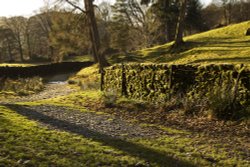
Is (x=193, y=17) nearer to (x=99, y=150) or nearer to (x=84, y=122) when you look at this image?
(x=84, y=122)

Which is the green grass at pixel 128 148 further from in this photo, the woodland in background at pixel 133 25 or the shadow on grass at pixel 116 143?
the woodland in background at pixel 133 25

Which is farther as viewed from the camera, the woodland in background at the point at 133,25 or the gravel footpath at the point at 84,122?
the woodland in background at the point at 133,25

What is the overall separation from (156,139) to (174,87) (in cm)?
465

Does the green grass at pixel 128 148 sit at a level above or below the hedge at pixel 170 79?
below

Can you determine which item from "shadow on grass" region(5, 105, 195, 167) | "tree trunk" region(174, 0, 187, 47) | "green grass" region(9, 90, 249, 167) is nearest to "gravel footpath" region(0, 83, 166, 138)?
"shadow on grass" region(5, 105, 195, 167)

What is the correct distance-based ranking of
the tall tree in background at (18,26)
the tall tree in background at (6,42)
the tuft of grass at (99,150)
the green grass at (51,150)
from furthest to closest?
the tall tree in background at (18,26)
the tall tree in background at (6,42)
the tuft of grass at (99,150)
the green grass at (51,150)

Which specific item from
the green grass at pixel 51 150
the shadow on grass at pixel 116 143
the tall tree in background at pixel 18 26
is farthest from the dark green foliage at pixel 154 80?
the tall tree in background at pixel 18 26

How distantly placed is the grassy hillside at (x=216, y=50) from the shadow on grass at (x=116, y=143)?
11504 mm

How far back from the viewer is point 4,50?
67500 mm

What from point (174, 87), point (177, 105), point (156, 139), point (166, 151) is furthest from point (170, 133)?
point (174, 87)

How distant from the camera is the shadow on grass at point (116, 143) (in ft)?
21.3

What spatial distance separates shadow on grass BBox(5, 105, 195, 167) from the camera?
6488mm

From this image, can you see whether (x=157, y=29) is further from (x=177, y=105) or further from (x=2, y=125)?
(x=2, y=125)

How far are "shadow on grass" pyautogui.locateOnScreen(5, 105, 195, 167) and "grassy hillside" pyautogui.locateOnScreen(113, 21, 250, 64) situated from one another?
11504 millimetres
